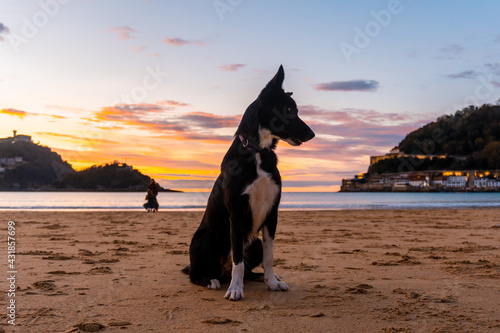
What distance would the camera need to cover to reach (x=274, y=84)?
3.66m

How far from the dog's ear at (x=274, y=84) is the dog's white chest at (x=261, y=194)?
0.57m

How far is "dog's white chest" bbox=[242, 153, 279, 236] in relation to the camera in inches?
139

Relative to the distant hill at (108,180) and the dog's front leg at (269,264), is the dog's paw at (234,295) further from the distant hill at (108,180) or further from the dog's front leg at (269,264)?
the distant hill at (108,180)

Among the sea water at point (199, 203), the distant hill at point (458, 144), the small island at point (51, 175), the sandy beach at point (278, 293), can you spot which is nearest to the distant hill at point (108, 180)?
the small island at point (51, 175)

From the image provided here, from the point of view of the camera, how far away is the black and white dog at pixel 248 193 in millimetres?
3559

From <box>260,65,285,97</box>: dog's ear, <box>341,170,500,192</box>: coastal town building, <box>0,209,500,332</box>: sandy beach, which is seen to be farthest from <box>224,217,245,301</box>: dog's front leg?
<box>341,170,500,192</box>: coastal town building

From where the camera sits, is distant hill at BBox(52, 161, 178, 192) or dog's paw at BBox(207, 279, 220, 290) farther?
distant hill at BBox(52, 161, 178, 192)

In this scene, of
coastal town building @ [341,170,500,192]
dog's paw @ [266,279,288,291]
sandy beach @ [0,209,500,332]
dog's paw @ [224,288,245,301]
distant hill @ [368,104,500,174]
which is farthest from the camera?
coastal town building @ [341,170,500,192]

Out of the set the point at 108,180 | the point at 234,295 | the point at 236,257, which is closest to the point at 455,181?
the point at 108,180

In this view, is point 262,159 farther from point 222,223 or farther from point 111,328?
point 111,328

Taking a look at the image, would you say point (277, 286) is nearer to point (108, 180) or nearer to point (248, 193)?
point (248, 193)

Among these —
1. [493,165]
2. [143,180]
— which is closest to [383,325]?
[143,180]

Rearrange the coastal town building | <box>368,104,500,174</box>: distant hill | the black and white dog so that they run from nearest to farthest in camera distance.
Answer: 1. the black and white dog
2. <box>368,104,500,174</box>: distant hill
3. the coastal town building

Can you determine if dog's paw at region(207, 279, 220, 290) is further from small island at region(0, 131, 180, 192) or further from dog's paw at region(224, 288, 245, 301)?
small island at region(0, 131, 180, 192)
